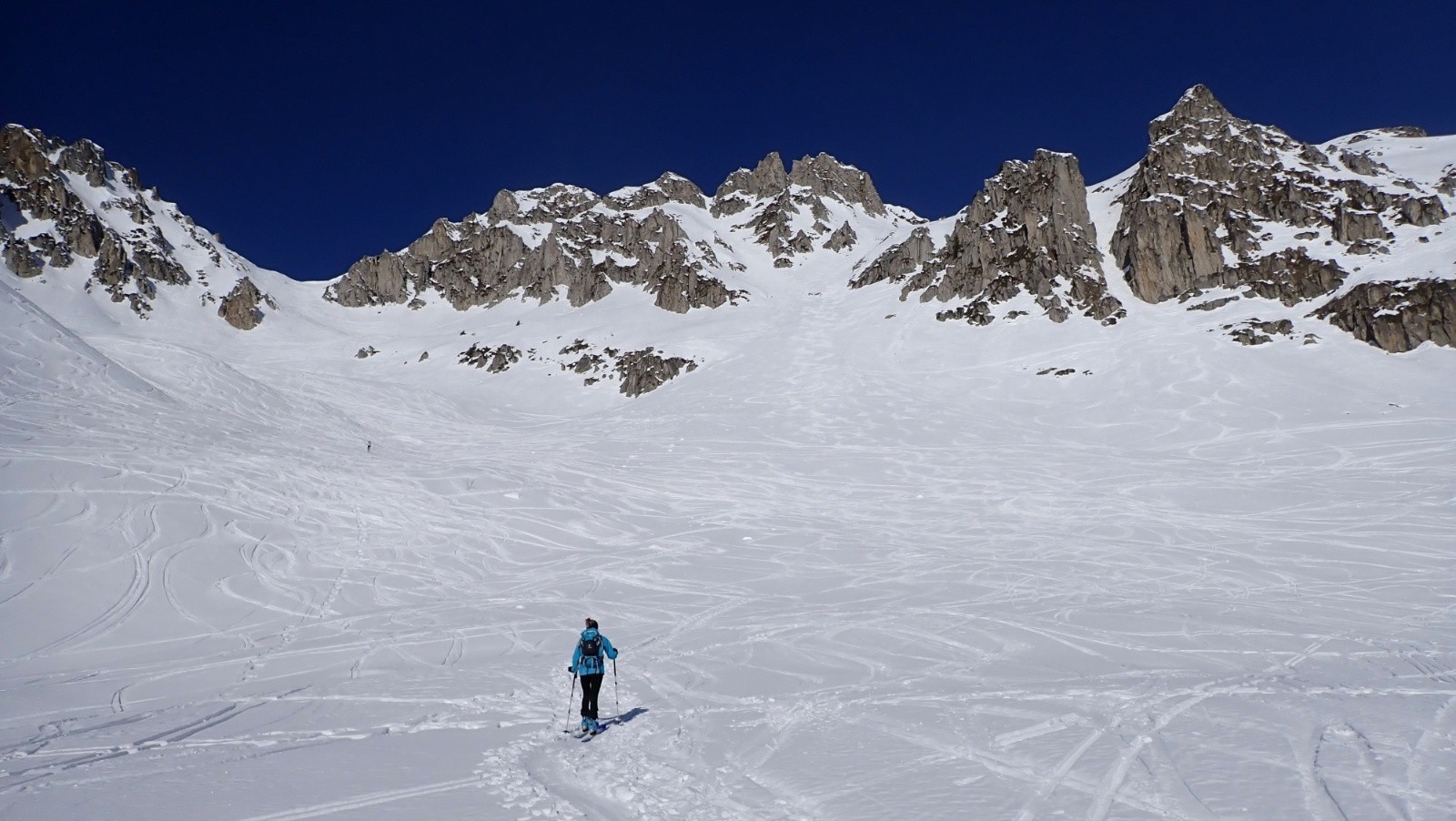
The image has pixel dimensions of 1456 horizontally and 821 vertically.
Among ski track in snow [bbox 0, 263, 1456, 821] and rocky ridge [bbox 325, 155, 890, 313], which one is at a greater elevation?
rocky ridge [bbox 325, 155, 890, 313]

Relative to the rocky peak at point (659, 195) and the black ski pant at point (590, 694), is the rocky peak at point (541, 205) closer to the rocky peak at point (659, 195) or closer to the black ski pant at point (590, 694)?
the rocky peak at point (659, 195)

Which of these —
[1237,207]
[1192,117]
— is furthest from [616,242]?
[1237,207]

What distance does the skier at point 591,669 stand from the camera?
821 centimetres

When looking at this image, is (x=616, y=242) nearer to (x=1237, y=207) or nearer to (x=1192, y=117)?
(x=1192, y=117)

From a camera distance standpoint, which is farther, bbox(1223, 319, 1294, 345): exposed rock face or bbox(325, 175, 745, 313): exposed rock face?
bbox(325, 175, 745, 313): exposed rock face

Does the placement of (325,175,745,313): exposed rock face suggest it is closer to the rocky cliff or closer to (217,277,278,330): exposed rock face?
(217,277,278,330): exposed rock face

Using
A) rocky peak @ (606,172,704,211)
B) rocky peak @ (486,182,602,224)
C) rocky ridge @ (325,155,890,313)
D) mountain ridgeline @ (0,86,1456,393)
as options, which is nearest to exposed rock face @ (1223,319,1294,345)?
mountain ridgeline @ (0,86,1456,393)

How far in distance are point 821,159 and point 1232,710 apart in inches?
5315

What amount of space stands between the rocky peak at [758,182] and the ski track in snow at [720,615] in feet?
332

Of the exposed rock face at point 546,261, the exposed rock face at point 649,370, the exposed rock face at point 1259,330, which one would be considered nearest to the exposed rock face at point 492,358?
the exposed rock face at point 649,370

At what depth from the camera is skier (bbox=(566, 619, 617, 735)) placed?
8.21 meters

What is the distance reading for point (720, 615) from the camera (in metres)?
14.1

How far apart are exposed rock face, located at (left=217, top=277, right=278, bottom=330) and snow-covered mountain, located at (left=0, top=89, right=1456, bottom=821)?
34.7m

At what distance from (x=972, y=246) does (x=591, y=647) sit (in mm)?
64709
